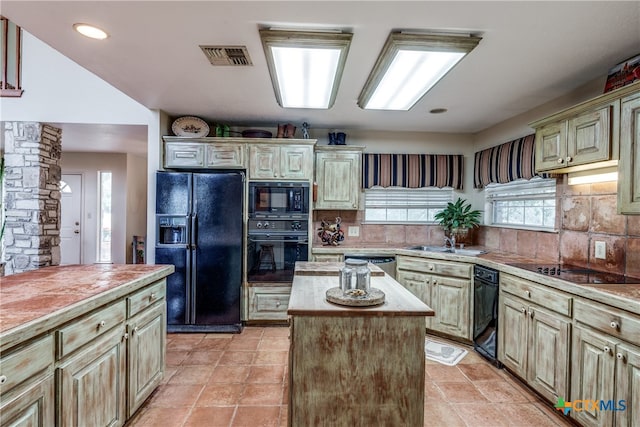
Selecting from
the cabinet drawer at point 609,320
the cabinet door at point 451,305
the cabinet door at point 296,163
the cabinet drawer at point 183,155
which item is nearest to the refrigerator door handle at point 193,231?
the cabinet drawer at point 183,155

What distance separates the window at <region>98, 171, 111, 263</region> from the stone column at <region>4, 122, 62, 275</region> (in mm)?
2824

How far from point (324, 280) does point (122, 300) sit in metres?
1.22

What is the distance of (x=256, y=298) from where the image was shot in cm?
364

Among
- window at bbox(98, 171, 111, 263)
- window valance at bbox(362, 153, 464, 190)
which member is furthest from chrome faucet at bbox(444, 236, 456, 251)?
window at bbox(98, 171, 111, 263)

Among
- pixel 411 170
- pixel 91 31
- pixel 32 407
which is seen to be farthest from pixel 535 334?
pixel 91 31

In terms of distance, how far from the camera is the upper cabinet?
6.66ft

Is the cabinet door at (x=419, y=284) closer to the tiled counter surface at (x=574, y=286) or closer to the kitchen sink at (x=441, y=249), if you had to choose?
the tiled counter surface at (x=574, y=286)

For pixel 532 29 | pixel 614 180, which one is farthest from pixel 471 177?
pixel 532 29

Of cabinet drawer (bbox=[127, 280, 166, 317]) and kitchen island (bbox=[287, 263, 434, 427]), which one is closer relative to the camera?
kitchen island (bbox=[287, 263, 434, 427])

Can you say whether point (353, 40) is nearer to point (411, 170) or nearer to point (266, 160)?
point (266, 160)

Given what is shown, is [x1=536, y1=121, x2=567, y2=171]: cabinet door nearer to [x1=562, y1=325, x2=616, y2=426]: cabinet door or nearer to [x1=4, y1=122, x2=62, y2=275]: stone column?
[x1=562, y1=325, x2=616, y2=426]: cabinet door

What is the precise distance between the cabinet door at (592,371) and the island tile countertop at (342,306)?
1.07m

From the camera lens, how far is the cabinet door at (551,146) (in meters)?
2.46

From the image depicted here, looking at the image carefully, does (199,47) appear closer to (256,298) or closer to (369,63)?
(369,63)
